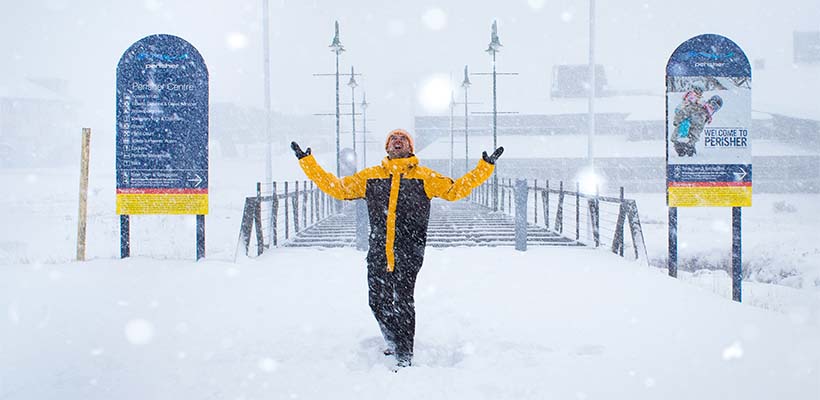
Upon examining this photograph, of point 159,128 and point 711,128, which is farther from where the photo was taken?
point 159,128

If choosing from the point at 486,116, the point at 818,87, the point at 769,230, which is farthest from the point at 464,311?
the point at 818,87

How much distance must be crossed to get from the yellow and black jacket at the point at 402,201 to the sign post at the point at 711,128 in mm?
4251

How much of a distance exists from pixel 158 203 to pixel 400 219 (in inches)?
214

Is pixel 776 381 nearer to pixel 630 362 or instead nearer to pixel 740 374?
pixel 740 374

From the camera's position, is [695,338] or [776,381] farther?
[695,338]

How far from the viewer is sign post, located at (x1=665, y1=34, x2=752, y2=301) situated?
7.94 metres

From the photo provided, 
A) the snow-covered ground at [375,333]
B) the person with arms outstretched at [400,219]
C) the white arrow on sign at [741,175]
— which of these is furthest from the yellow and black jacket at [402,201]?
the white arrow on sign at [741,175]

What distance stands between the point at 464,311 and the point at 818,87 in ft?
217

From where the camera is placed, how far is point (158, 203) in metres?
9.09

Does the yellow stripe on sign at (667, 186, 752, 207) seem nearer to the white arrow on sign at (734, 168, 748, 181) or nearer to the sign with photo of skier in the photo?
the sign with photo of skier

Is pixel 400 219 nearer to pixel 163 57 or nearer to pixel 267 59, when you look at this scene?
pixel 163 57

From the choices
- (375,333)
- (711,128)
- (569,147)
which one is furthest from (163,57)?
(569,147)

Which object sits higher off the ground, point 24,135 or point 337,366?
point 24,135

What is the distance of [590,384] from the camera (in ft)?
14.6
